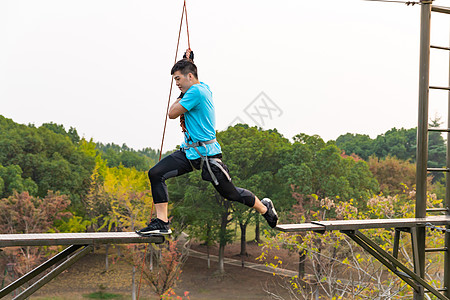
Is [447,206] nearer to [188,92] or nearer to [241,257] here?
[188,92]

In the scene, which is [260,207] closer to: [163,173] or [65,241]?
[163,173]

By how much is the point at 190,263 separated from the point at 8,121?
1356cm

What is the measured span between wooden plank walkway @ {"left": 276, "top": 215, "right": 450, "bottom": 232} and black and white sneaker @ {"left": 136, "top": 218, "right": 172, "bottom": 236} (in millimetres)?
1073

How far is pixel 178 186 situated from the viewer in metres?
25.2

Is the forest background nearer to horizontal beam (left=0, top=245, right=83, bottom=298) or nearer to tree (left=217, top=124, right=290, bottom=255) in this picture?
tree (left=217, top=124, right=290, bottom=255)

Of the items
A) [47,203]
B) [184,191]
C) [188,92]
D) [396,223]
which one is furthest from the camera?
[184,191]

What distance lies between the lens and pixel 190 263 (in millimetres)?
26484

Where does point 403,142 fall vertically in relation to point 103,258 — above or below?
above

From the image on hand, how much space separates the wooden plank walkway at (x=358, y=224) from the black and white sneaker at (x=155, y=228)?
107 cm

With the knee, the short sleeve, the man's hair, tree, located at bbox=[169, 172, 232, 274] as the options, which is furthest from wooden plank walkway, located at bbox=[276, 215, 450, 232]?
tree, located at bbox=[169, 172, 232, 274]

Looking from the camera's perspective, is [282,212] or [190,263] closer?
[282,212]

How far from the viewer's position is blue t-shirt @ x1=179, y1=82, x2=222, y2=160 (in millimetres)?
3746

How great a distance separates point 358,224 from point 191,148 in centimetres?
194

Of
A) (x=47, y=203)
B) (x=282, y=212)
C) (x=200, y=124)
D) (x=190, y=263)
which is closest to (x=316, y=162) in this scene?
(x=282, y=212)
